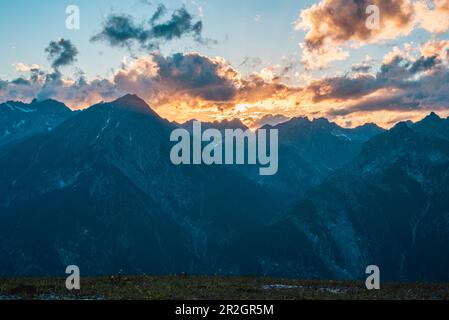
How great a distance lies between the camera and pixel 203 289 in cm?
3014

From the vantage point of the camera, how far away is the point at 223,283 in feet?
111

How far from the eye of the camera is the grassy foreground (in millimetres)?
27453

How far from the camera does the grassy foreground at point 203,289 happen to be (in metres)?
27.5
